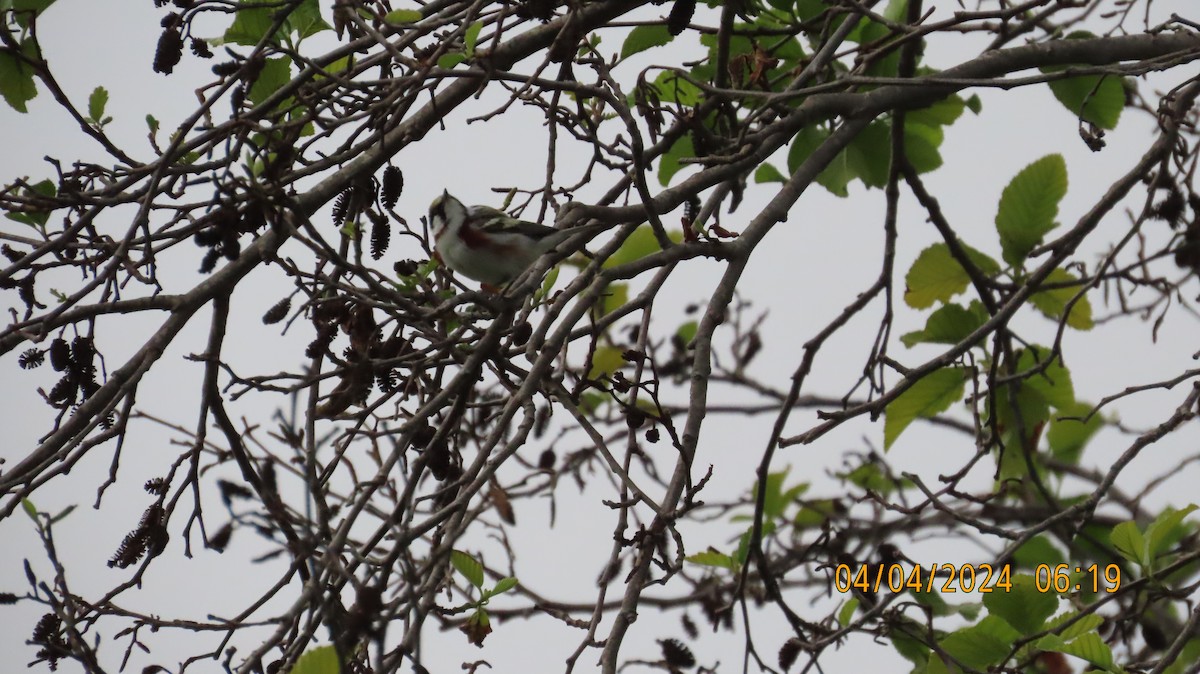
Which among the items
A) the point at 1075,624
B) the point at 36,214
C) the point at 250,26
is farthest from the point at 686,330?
the point at 36,214

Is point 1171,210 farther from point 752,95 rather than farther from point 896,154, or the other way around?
point 752,95

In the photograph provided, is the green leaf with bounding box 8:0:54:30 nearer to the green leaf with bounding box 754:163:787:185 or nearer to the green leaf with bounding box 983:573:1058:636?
the green leaf with bounding box 754:163:787:185

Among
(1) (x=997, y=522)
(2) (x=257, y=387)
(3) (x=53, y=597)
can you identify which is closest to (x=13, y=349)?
(3) (x=53, y=597)

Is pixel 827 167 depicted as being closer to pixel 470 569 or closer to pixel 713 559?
pixel 713 559

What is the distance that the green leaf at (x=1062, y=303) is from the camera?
16.1 feet

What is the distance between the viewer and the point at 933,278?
501 centimetres

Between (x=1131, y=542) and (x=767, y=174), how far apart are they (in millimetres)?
2007

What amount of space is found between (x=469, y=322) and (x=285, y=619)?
1083mm

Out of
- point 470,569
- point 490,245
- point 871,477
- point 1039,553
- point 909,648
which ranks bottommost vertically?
point 909,648

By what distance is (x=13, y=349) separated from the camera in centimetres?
329

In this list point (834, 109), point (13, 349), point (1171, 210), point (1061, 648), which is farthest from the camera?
point (1171, 210)

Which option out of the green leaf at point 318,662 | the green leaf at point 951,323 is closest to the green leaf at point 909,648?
the green leaf at point 951,323

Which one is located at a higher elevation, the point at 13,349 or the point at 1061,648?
the point at 13,349

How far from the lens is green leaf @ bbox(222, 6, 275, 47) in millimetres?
3756
